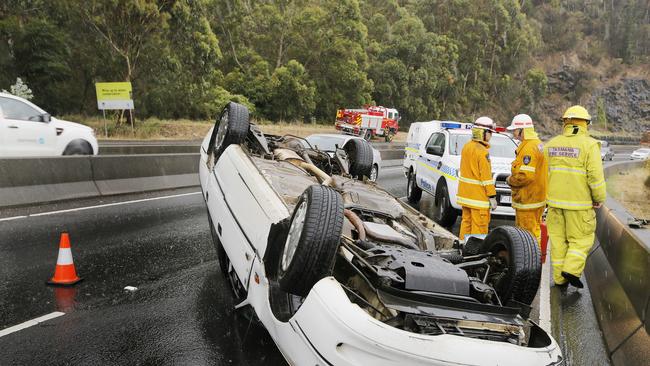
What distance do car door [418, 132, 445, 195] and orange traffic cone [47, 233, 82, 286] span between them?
6.10 metres

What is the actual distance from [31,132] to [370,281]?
9.70 m

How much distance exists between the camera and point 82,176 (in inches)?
366

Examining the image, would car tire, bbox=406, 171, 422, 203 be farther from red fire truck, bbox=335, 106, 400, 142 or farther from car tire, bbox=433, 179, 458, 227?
red fire truck, bbox=335, 106, 400, 142

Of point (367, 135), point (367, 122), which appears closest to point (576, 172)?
point (367, 135)

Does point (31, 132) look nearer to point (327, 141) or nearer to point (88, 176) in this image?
Answer: point (88, 176)

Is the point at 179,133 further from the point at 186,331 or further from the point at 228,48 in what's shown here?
the point at 186,331

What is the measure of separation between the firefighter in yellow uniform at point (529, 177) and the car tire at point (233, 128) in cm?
321

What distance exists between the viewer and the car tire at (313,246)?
2863 millimetres

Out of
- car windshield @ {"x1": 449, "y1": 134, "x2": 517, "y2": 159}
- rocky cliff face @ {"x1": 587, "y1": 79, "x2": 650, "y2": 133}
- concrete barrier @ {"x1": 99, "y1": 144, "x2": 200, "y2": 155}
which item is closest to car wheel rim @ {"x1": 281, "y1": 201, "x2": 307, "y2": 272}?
car windshield @ {"x1": 449, "y1": 134, "x2": 517, "y2": 159}

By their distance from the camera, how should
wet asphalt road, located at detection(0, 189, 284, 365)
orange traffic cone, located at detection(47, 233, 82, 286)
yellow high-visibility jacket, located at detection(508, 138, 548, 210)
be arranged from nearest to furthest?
wet asphalt road, located at detection(0, 189, 284, 365)
orange traffic cone, located at detection(47, 233, 82, 286)
yellow high-visibility jacket, located at detection(508, 138, 548, 210)

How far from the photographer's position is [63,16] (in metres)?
28.8

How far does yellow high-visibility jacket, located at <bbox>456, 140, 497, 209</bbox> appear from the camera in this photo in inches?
247

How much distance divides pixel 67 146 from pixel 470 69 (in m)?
60.8

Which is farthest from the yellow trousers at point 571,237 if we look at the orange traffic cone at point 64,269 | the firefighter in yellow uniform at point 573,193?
the orange traffic cone at point 64,269
